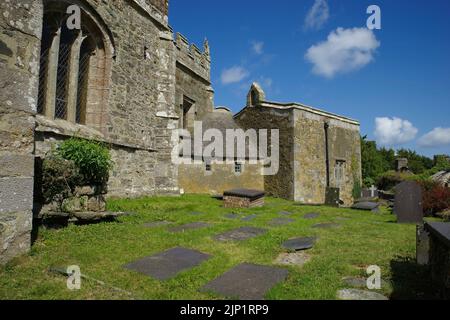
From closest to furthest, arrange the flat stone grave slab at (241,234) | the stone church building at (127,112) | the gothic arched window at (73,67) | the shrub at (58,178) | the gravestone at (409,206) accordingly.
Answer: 1. the stone church building at (127,112)
2. the shrub at (58,178)
3. the flat stone grave slab at (241,234)
4. the gothic arched window at (73,67)
5. the gravestone at (409,206)

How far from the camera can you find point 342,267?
4.33 meters

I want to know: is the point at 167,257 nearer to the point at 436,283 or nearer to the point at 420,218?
the point at 436,283

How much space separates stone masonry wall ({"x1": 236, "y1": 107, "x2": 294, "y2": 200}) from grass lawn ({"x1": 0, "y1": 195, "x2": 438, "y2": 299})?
33.0 feet

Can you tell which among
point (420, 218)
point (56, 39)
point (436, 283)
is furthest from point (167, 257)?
point (420, 218)

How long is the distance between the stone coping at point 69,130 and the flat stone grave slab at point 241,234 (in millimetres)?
5335

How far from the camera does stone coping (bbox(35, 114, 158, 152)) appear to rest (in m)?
8.02

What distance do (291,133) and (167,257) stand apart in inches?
555

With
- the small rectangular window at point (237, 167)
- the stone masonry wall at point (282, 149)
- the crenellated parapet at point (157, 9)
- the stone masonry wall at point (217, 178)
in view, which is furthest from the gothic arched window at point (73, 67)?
the stone masonry wall at point (282, 149)

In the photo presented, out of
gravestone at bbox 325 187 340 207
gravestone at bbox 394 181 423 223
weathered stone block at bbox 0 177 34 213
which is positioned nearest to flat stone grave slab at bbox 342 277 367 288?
weathered stone block at bbox 0 177 34 213

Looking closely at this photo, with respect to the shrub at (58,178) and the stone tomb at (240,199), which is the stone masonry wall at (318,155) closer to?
the stone tomb at (240,199)

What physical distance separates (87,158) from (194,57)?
1399 cm

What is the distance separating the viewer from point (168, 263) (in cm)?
443

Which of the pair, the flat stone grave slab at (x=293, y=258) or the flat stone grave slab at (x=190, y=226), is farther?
the flat stone grave slab at (x=190, y=226)

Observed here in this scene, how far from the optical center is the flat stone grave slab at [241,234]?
6.14 meters
